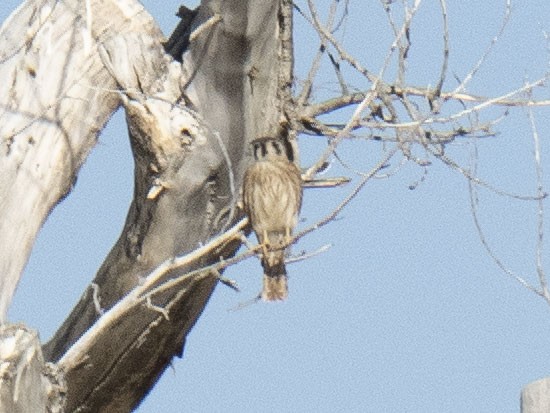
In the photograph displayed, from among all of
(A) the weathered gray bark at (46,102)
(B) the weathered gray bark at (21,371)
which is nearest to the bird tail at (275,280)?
(A) the weathered gray bark at (46,102)

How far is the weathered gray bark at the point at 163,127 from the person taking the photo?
528cm

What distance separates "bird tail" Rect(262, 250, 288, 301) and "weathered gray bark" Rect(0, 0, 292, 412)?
0.19 meters

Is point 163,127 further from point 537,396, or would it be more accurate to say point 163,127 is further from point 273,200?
point 537,396

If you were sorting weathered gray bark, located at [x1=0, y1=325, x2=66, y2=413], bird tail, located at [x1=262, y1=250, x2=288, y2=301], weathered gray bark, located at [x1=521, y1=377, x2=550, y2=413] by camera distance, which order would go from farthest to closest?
bird tail, located at [x1=262, y1=250, x2=288, y2=301], weathered gray bark, located at [x1=0, y1=325, x2=66, y2=413], weathered gray bark, located at [x1=521, y1=377, x2=550, y2=413]

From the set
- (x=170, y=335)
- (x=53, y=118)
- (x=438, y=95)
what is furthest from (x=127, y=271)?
(x=438, y=95)

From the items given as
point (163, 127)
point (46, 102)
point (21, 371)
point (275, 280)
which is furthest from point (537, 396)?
point (46, 102)

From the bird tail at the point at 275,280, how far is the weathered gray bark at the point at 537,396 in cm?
163

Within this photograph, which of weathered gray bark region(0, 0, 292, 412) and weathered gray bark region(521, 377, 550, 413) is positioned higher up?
weathered gray bark region(0, 0, 292, 412)

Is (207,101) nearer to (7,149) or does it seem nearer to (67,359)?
(7,149)

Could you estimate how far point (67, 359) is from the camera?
4.84 m

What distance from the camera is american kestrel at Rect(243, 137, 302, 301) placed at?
5293 mm

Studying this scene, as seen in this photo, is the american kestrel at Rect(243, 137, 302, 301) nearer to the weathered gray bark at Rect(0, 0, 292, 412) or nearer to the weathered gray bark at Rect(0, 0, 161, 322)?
the weathered gray bark at Rect(0, 0, 292, 412)

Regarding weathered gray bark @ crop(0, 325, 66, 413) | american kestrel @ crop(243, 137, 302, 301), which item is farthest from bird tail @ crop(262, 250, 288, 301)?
weathered gray bark @ crop(0, 325, 66, 413)

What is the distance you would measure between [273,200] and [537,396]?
1855mm
